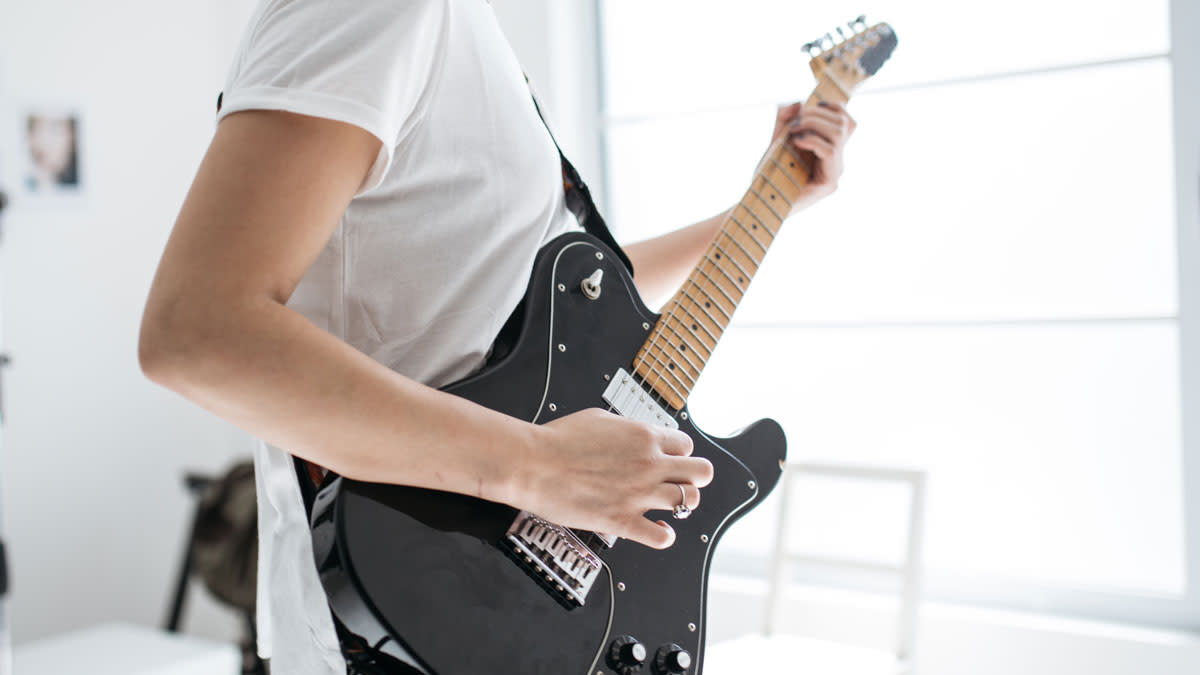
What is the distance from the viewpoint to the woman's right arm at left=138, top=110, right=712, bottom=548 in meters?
0.51

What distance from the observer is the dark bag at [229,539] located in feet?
7.61

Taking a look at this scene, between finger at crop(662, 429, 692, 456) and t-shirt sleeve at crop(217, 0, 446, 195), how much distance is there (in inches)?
11.7

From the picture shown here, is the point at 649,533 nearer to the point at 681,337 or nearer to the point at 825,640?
the point at 681,337

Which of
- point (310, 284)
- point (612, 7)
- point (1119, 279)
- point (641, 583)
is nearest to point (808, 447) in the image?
point (1119, 279)

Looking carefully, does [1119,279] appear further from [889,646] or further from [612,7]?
[612,7]

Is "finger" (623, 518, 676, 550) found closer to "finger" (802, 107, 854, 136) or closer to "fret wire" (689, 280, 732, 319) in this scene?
"fret wire" (689, 280, 732, 319)

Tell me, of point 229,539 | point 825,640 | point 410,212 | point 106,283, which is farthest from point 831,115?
point 106,283

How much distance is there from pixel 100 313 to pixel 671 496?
2.38m

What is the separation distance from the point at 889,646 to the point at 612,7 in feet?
5.79

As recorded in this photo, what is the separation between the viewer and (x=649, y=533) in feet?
2.26

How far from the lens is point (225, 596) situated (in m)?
2.33

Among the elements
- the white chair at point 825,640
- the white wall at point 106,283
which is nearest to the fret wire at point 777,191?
the white chair at point 825,640

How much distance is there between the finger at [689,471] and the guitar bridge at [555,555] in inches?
3.9

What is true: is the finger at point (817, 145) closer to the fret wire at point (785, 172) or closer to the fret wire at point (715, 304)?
the fret wire at point (785, 172)
